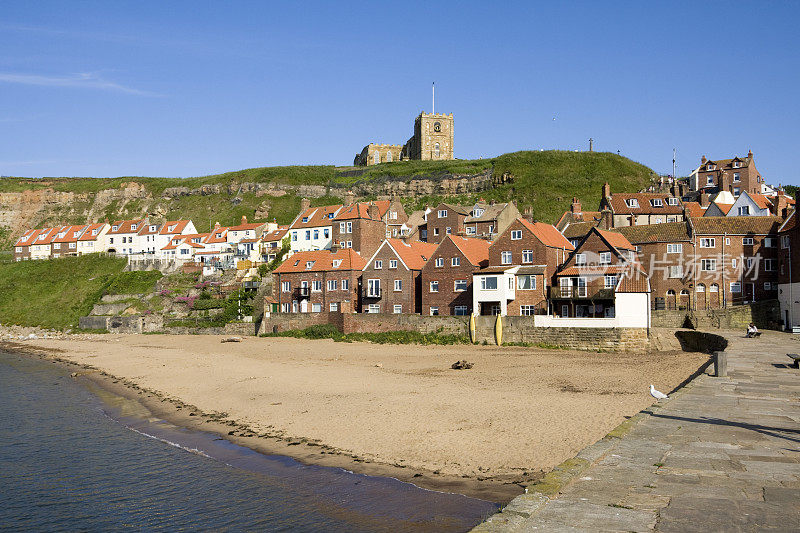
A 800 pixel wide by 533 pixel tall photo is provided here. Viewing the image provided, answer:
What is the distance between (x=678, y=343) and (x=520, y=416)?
30671 millimetres

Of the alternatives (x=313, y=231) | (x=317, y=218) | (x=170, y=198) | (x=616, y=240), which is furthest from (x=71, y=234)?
(x=616, y=240)

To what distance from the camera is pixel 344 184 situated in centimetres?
13488

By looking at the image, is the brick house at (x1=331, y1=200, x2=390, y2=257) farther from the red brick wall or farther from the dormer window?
the dormer window

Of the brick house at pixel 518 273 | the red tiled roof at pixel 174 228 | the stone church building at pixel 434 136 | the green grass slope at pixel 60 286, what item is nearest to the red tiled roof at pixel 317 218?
the green grass slope at pixel 60 286

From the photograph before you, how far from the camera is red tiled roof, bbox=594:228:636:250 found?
51.2m

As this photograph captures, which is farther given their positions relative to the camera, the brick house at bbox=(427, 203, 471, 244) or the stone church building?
the stone church building

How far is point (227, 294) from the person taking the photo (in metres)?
72.7

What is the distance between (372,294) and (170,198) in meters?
105

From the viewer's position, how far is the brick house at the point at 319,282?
60.0m

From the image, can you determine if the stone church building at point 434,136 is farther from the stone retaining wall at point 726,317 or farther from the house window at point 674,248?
the stone retaining wall at point 726,317

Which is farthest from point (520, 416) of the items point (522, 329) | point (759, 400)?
point (522, 329)

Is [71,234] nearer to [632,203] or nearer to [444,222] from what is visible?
[444,222]

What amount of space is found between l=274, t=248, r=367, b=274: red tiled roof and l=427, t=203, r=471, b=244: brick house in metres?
15.1

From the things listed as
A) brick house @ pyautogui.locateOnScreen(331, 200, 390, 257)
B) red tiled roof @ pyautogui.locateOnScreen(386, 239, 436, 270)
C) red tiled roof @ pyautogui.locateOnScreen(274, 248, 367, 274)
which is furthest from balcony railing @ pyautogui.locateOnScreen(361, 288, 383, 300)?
brick house @ pyautogui.locateOnScreen(331, 200, 390, 257)
